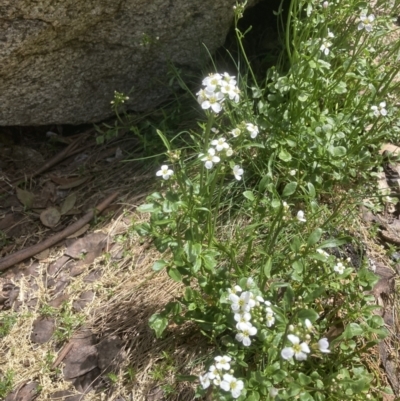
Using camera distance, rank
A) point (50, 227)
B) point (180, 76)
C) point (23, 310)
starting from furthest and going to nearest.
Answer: point (180, 76)
point (50, 227)
point (23, 310)

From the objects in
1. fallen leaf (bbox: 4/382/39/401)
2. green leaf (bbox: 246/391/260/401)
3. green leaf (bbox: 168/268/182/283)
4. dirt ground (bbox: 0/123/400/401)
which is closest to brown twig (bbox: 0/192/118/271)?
dirt ground (bbox: 0/123/400/401)

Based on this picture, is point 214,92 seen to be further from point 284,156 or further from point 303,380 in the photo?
point 303,380

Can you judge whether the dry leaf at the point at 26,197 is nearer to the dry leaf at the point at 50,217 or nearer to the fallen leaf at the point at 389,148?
the dry leaf at the point at 50,217

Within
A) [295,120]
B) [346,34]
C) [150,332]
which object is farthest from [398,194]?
[150,332]

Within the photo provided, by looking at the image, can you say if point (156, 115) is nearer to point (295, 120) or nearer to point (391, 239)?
point (295, 120)

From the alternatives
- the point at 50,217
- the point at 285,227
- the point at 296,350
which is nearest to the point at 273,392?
the point at 296,350

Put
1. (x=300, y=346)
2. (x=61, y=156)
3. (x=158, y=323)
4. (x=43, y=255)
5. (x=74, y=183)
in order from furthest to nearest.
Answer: (x=61, y=156), (x=74, y=183), (x=43, y=255), (x=158, y=323), (x=300, y=346)
